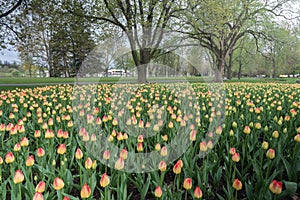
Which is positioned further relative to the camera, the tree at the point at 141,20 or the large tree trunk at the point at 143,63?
the tree at the point at 141,20

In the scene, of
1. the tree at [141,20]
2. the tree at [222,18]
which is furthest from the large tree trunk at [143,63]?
the tree at [222,18]

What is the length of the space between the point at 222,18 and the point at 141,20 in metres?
5.70

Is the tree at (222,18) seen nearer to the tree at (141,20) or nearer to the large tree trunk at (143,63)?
the tree at (141,20)

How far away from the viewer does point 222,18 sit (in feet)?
54.0

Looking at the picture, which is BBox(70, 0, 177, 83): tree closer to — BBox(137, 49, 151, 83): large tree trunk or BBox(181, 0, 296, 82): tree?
BBox(137, 49, 151, 83): large tree trunk

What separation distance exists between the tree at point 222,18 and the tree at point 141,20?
61.0 inches

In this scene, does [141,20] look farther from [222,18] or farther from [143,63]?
[222,18]

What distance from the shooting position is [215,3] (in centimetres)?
1502

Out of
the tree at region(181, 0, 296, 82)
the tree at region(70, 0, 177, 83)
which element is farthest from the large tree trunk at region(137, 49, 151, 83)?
the tree at region(181, 0, 296, 82)

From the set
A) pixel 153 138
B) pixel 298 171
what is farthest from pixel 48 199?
pixel 298 171

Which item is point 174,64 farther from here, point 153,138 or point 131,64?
point 153,138

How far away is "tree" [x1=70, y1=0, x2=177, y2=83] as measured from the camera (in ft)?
48.7

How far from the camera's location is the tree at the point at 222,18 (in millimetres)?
15281

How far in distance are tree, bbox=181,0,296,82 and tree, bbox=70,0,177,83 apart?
1.55 meters
